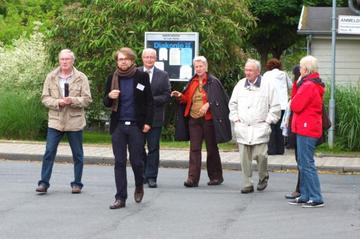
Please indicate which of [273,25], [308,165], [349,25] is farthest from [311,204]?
[273,25]

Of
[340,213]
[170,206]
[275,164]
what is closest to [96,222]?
[170,206]

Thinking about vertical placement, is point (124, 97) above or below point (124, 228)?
above

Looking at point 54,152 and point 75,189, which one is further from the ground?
point 54,152

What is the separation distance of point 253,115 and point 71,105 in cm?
238

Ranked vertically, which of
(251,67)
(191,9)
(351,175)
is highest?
(191,9)

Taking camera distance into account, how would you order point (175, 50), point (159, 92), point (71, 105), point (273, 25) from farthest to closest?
point (273, 25) < point (175, 50) < point (159, 92) < point (71, 105)

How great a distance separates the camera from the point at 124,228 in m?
8.73

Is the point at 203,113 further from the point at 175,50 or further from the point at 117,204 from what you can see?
the point at 175,50

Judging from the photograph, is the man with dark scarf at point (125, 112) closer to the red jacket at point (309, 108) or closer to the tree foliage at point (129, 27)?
the red jacket at point (309, 108)

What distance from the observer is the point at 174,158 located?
1516cm

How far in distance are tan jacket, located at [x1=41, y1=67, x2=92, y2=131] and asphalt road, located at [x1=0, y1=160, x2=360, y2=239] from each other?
91 centimetres

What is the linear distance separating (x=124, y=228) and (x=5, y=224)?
1.26 meters

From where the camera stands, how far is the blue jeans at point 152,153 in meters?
11.7

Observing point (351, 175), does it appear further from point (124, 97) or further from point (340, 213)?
point (124, 97)
